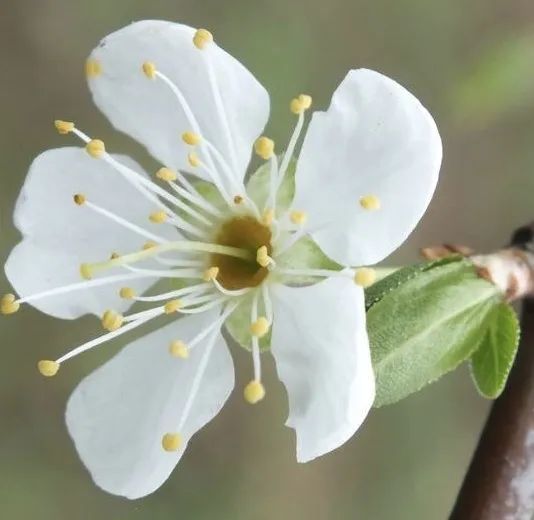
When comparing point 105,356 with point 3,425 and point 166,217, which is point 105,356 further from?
point 166,217

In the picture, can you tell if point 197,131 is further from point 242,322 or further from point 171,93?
point 242,322

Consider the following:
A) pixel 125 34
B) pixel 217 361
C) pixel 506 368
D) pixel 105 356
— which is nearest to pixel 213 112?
pixel 125 34

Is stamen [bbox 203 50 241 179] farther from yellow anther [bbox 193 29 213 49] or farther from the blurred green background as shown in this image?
the blurred green background

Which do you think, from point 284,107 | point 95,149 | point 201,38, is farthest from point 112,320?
point 284,107

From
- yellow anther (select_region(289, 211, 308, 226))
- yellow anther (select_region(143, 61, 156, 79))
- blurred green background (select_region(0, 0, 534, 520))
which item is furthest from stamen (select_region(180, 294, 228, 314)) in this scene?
blurred green background (select_region(0, 0, 534, 520))

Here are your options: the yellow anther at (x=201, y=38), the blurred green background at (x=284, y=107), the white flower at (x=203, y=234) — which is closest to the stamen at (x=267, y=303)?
the white flower at (x=203, y=234)

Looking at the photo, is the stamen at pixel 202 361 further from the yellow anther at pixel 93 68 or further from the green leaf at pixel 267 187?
the yellow anther at pixel 93 68
